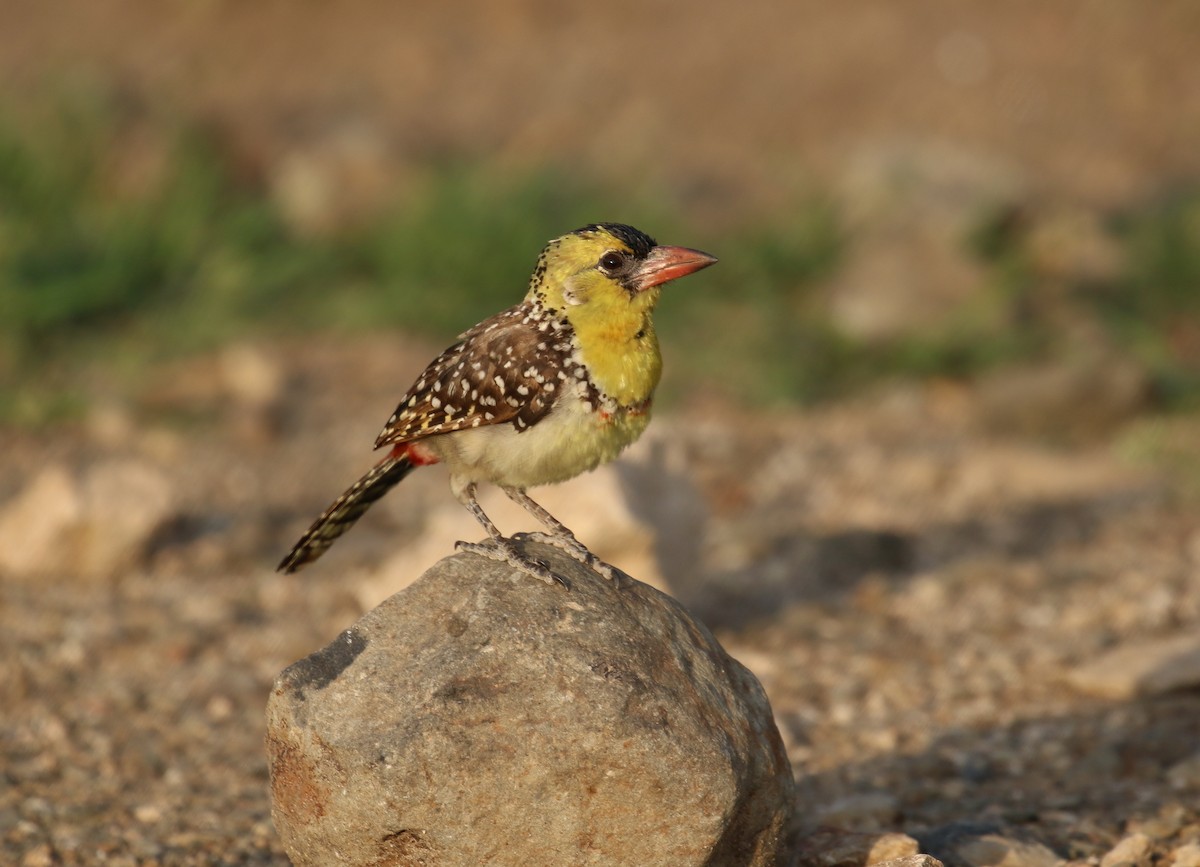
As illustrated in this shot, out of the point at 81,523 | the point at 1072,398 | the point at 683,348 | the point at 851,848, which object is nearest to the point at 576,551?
the point at 851,848

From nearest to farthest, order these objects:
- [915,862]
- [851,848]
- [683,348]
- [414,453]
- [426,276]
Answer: [915,862] → [851,848] → [414,453] → [683,348] → [426,276]

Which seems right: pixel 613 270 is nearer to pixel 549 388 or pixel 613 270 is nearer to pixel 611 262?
pixel 611 262

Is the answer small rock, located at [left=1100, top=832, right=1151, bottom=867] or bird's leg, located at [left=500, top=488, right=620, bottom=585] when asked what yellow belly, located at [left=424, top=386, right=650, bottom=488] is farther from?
small rock, located at [left=1100, top=832, right=1151, bottom=867]

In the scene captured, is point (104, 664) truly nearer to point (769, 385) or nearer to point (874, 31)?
point (769, 385)

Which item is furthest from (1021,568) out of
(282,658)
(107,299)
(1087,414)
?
(107,299)

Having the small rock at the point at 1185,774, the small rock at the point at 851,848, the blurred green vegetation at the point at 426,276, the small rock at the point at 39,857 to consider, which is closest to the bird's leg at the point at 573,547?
the small rock at the point at 851,848

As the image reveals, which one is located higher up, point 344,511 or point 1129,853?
point 344,511

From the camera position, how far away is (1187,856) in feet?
16.9

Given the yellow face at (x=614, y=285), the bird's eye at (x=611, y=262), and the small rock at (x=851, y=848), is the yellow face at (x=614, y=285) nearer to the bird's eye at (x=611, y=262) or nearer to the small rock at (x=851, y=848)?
the bird's eye at (x=611, y=262)

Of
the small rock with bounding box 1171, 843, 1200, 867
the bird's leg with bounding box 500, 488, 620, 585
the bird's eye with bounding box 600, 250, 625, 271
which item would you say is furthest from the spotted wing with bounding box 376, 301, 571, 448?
the small rock with bounding box 1171, 843, 1200, 867

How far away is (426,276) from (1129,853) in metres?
7.12

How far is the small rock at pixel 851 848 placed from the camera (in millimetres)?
5012

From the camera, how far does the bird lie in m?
5.06

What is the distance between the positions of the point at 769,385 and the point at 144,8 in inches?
288
